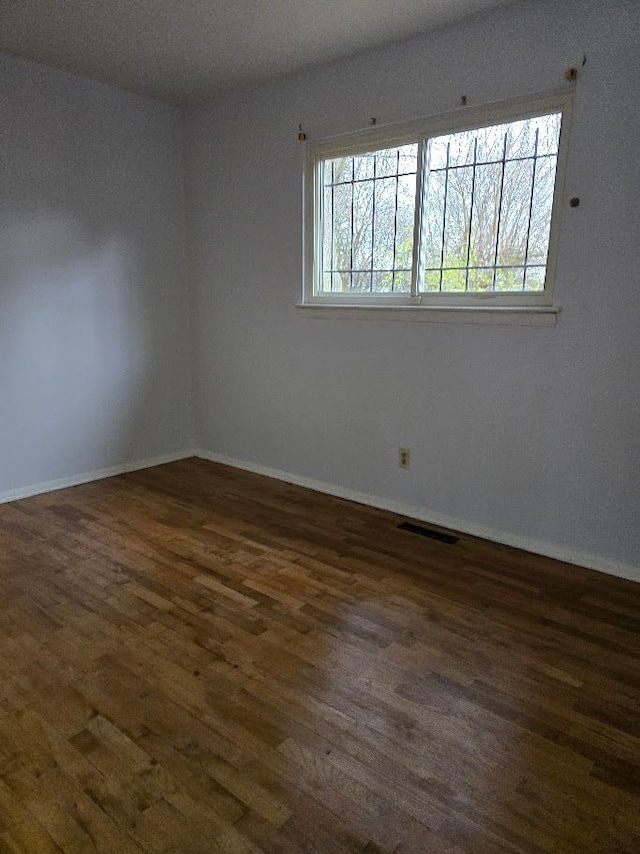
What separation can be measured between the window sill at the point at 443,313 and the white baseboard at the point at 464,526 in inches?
41.4

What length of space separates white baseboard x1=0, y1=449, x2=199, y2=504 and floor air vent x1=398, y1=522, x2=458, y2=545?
1994mm

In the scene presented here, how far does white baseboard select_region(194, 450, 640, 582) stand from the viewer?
2.53 meters

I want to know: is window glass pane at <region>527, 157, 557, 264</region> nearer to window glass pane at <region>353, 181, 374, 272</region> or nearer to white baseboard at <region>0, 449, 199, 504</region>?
window glass pane at <region>353, 181, 374, 272</region>

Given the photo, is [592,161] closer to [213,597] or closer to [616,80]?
[616,80]

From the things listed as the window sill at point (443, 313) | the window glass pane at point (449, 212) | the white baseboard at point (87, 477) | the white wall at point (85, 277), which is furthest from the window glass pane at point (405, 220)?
the white baseboard at point (87, 477)

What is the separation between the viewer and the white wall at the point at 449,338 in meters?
2.34

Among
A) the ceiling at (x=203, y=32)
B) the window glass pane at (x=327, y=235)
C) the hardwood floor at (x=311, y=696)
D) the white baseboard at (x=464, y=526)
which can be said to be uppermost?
the ceiling at (x=203, y=32)

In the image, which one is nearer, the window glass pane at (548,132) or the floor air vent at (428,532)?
the window glass pane at (548,132)

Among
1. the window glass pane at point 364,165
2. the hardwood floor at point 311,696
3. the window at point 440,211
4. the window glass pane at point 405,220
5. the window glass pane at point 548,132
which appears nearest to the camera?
the hardwood floor at point 311,696

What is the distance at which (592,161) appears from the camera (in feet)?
7.65

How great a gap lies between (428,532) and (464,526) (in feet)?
0.65

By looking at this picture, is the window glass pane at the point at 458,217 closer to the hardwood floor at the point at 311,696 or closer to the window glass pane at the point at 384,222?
the window glass pane at the point at 384,222

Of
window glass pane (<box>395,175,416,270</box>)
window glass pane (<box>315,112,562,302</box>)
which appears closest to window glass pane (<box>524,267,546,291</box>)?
window glass pane (<box>315,112,562,302</box>)

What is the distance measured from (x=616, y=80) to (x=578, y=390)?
127 cm
